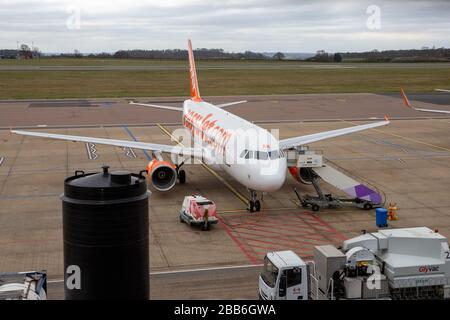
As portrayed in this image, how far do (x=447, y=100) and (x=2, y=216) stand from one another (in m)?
77.5

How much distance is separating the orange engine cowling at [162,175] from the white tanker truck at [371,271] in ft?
50.4

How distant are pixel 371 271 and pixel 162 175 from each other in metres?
17.9

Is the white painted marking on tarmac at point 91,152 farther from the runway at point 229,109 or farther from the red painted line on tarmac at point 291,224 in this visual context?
the red painted line on tarmac at point 291,224

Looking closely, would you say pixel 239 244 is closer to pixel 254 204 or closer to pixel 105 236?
pixel 254 204

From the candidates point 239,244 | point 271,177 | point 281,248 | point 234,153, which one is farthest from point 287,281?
point 234,153

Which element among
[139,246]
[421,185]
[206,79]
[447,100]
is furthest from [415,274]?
[206,79]

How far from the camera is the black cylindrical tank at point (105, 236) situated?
35.3 ft

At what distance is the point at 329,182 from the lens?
3180cm

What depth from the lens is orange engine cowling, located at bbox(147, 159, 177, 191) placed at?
108 ft

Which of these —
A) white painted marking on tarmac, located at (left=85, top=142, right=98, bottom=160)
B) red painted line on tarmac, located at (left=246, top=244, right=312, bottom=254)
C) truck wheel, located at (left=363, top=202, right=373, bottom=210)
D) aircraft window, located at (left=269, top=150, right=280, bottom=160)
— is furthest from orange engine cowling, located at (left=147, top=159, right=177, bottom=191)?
white painted marking on tarmac, located at (left=85, top=142, right=98, bottom=160)

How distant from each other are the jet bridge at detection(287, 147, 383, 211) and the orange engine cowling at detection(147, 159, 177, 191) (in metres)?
6.95

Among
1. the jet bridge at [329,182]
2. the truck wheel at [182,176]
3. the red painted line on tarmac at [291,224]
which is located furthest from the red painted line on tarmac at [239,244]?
the truck wheel at [182,176]

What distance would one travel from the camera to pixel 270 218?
A: 96.6 ft
